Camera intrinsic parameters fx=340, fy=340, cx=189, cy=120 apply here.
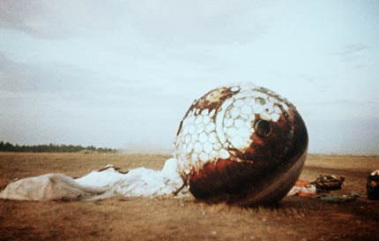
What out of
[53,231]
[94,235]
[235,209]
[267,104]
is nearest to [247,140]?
[267,104]

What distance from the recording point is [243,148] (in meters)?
5.53

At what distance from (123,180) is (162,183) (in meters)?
0.97

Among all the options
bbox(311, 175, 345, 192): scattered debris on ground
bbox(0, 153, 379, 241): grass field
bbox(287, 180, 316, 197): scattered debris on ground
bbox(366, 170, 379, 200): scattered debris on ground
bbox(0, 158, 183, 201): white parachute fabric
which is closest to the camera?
bbox(0, 153, 379, 241): grass field

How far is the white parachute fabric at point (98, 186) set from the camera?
6.85 meters

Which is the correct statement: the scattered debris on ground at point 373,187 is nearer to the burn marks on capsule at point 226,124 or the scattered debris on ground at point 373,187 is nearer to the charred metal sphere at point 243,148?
the charred metal sphere at point 243,148

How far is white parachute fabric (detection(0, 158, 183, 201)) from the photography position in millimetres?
6852

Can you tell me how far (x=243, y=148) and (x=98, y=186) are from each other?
4.05 metres

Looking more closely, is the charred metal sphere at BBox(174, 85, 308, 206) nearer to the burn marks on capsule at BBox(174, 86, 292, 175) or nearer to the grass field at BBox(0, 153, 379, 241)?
the burn marks on capsule at BBox(174, 86, 292, 175)

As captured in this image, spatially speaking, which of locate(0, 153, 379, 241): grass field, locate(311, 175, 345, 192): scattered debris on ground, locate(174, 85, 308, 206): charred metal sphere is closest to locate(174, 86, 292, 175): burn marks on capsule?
locate(174, 85, 308, 206): charred metal sphere

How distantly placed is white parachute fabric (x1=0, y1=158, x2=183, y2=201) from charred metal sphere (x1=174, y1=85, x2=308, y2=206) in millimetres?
1045

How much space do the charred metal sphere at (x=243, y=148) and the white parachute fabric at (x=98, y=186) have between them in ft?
3.43

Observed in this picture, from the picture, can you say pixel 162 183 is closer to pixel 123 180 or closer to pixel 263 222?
pixel 123 180

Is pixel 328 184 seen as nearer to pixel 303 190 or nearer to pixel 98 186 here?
pixel 303 190

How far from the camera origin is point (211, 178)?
5684 millimetres
